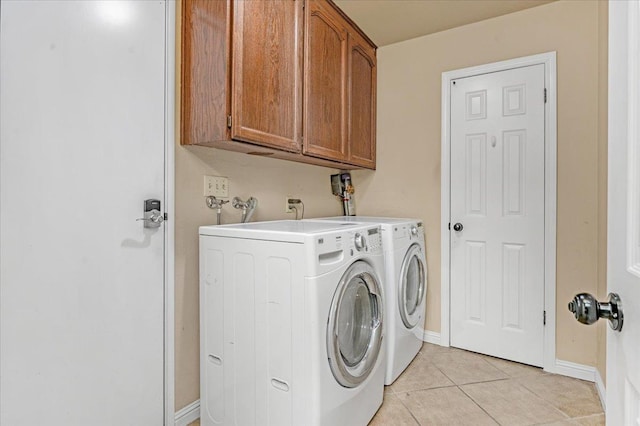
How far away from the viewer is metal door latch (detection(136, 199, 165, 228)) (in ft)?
5.01

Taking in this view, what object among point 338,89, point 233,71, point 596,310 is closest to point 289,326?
point 596,310

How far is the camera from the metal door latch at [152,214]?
1526mm

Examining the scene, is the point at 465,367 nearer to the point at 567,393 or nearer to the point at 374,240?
the point at 567,393

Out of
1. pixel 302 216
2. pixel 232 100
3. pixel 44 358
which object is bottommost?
pixel 44 358

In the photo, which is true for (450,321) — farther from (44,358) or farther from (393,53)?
(44,358)

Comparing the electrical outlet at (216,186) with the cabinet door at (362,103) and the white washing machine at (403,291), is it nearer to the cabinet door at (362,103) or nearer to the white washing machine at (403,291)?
the white washing machine at (403,291)

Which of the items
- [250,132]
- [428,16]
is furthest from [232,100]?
[428,16]

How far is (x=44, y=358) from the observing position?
1229 millimetres

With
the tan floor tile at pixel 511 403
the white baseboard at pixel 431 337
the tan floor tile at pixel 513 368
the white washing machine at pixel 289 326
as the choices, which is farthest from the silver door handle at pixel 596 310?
the white baseboard at pixel 431 337

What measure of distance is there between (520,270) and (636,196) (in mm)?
2087

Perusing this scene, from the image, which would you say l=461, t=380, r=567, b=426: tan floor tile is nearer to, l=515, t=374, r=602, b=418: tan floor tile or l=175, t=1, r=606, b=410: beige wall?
l=515, t=374, r=602, b=418: tan floor tile

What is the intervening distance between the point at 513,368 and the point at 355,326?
4.49 ft

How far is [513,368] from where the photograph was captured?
7.52ft

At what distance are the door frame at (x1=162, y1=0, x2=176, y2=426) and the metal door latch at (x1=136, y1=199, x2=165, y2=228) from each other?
0.16 ft
